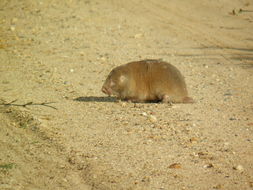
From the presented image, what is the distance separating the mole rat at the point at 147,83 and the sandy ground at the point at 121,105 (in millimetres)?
220

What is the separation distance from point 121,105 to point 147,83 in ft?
1.84

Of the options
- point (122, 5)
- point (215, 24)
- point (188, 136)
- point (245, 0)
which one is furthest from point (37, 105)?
point (245, 0)

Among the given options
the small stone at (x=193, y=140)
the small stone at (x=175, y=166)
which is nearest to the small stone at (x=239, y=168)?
the small stone at (x=175, y=166)

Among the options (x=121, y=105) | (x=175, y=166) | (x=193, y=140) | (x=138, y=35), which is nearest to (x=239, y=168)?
(x=175, y=166)

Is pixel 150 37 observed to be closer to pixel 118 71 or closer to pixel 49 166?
pixel 118 71

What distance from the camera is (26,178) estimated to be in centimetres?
579

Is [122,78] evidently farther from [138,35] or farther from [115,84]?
[138,35]

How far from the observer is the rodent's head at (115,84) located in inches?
344

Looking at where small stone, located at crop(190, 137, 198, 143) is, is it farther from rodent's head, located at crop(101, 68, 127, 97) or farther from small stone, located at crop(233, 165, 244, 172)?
rodent's head, located at crop(101, 68, 127, 97)

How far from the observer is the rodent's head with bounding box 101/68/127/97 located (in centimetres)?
875

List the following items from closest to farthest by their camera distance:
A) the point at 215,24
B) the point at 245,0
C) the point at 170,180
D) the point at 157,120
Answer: the point at 170,180 < the point at 157,120 < the point at 215,24 < the point at 245,0

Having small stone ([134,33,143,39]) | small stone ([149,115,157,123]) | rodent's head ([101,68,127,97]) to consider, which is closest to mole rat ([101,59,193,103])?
rodent's head ([101,68,127,97])

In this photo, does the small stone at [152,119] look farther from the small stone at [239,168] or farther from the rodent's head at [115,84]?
the small stone at [239,168]

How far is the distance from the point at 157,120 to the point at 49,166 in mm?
2028
